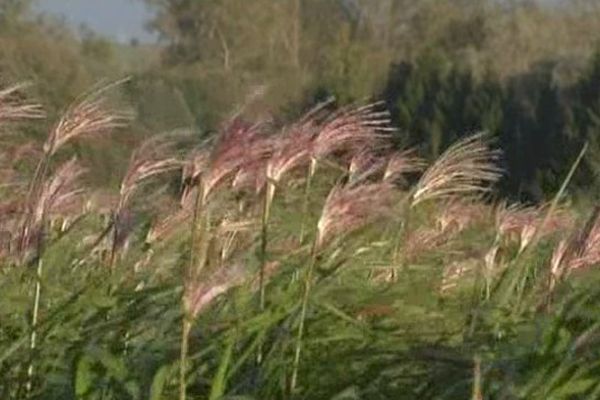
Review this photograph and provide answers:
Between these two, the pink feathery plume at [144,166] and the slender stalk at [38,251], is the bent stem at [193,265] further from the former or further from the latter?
the slender stalk at [38,251]

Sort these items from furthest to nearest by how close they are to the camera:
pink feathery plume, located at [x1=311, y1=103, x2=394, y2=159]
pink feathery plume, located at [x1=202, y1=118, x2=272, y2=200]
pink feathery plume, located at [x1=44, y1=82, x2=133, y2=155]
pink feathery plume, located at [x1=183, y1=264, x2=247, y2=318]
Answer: pink feathery plume, located at [x1=44, y1=82, x2=133, y2=155] < pink feathery plume, located at [x1=311, y1=103, x2=394, y2=159] < pink feathery plume, located at [x1=202, y1=118, x2=272, y2=200] < pink feathery plume, located at [x1=183, y1=264, x2=247, y2=318]

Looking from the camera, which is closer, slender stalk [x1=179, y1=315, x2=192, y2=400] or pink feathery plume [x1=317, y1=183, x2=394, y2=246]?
slender stalk [x1=179, y1=315, x2=192, y2=400]

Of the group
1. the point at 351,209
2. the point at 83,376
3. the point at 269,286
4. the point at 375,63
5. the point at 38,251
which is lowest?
the point at 375,63

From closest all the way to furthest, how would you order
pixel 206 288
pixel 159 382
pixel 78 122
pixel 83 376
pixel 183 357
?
pixel 206 288, pixel 183 357, pixel 159 382, pixel 83 376, pixel 78 122

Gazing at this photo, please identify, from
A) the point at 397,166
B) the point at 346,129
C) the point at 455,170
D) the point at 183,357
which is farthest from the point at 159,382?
the point at 397,166

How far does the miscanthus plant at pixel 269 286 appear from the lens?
4.18m

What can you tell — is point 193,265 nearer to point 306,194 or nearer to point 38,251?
point 38,251

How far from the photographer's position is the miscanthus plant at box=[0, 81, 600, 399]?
13.7ft

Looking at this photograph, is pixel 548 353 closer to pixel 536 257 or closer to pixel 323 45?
pixel 536 257

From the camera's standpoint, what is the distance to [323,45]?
137ft

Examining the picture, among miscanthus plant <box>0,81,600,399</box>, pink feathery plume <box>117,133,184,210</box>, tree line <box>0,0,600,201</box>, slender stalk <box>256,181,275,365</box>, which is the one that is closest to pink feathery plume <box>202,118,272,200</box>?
miscanthus plant <box>0,81,600,399</box>

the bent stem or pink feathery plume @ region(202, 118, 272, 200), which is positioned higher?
pink feathery plume @ region(202, 118, 272, 200)

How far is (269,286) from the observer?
190 inches

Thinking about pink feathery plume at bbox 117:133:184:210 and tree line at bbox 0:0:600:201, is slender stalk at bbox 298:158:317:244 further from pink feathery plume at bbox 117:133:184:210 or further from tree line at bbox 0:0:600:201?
tree line at bbox 0:0:600:201
